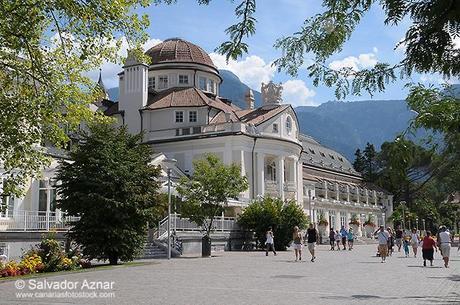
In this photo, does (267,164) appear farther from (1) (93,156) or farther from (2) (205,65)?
(1) (93,156)

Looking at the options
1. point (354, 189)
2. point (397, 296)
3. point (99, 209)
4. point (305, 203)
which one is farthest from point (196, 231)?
point (354, 189)

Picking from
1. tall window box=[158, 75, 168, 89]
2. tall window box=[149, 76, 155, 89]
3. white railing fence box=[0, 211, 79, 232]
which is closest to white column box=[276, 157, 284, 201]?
tall window box=[158, 75, 168, 89]

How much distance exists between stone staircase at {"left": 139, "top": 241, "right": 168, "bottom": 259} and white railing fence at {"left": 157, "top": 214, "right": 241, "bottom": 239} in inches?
69.0

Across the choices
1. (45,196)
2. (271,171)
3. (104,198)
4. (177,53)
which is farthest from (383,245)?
(177,53)

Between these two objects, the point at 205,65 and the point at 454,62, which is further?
the point at 205,65

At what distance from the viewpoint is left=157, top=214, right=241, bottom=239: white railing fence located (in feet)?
116

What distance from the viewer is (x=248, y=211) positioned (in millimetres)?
40750

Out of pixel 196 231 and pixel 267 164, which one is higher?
pixel 267 164

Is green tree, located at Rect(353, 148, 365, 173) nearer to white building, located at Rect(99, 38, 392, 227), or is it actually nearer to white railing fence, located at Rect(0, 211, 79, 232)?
white building, located at Rect(99, 38, 392, 227)

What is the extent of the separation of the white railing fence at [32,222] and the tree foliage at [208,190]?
7.58m

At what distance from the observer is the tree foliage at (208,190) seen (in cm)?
3319

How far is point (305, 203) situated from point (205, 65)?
22150mm

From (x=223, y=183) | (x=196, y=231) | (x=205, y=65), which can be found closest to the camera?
(x=223, y=183)

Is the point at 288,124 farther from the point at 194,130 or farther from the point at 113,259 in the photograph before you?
the point at 113,259
